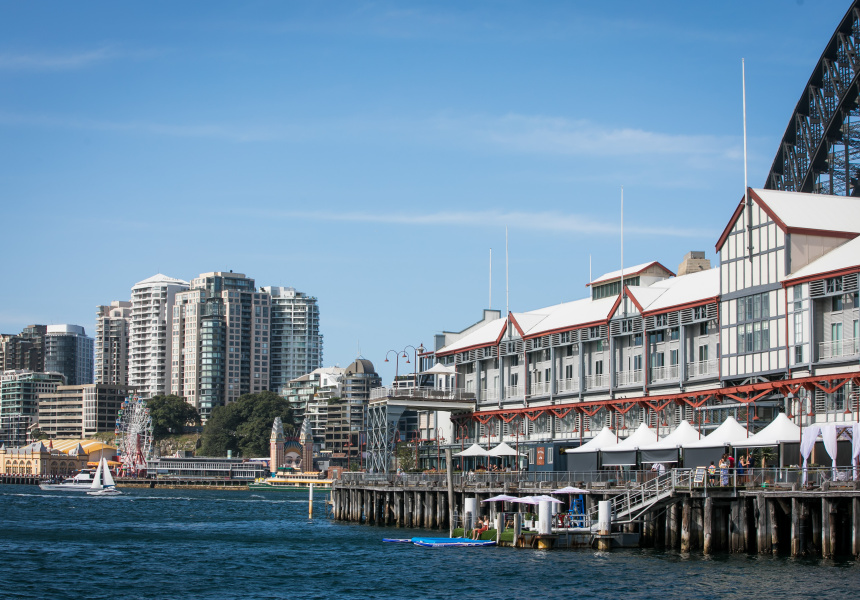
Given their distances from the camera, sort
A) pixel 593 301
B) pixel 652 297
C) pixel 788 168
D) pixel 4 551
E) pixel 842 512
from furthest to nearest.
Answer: pixel 788 168
pixel 593 301
pixel 652 297
pixel 4 551
pixel 842 512

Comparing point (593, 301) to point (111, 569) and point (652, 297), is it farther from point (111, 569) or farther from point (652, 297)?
point (111, 569)

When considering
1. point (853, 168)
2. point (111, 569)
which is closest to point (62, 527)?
point (111, 569)

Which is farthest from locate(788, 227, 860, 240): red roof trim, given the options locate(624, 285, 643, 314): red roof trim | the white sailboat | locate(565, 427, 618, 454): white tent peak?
the white sailboat

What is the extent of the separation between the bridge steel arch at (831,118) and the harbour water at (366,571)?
49.2 m

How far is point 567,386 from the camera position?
315ft

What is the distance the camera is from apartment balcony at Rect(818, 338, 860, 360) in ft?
230

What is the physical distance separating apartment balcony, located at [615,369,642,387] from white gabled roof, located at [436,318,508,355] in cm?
1670

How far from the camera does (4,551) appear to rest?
7062cm

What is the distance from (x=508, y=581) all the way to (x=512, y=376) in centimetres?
5075

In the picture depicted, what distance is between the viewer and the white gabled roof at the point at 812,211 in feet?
251

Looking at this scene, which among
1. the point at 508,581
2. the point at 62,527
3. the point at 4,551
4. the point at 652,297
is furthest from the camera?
the point at 62,527

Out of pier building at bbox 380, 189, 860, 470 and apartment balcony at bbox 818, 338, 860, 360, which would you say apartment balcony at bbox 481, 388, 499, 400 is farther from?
apartment balcony at bbox 818, 338, 860, 360

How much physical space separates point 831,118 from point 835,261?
3336cm

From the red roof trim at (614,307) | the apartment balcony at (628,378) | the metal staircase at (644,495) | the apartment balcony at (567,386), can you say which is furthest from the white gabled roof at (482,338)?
the metal staircase at (644,495)
